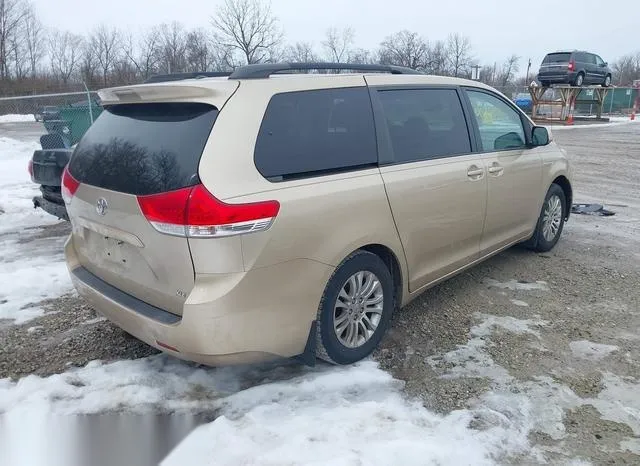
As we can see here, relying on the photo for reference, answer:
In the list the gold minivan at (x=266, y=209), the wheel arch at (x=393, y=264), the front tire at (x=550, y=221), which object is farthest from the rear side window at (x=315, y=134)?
the front tire at (x=550, y=221)

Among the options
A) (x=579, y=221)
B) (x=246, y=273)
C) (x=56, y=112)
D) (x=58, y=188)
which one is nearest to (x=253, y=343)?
(x=246, y=273)

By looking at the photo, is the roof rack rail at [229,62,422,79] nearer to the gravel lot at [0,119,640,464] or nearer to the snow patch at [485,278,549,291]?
the gravel lot at [0,119,640,464]

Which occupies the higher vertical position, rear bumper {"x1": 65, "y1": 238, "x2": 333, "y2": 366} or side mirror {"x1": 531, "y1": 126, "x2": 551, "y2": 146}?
side mirror {"x1": 531, "y1": 126, "x2": 551, "y2": 146}

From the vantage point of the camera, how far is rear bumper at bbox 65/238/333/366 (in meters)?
2.64

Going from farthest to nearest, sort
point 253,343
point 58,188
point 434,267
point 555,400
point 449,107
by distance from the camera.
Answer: point 58,188, point 449,107, point 434,267, point 555,400, point 253,343

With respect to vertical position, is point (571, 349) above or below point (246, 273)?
below

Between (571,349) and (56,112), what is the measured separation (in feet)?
41.3

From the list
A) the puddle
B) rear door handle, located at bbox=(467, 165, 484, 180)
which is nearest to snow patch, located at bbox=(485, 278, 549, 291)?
rear door handle, located at bbox=(467, 165, 484, 180)

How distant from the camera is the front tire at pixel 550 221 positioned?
17.9 feet

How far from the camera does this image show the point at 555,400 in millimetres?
3072

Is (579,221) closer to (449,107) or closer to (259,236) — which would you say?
(449,107)

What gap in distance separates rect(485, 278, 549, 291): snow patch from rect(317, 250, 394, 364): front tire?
1.65 m

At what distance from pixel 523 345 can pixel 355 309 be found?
130 cm

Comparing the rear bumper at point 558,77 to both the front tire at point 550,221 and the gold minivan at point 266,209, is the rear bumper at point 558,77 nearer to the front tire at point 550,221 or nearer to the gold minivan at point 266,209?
the front tire at point 550,221
